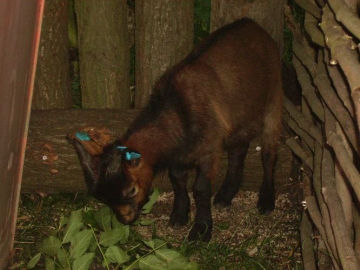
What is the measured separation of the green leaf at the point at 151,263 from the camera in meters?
4.49

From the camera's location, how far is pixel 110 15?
5.70 metres

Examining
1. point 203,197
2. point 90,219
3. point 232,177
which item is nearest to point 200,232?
point 203,197

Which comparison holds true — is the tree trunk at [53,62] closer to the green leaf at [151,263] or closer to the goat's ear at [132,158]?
the goat's ear at [132,158]

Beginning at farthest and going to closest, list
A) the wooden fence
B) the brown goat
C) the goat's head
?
1. the brown goat
2. the goat's head
3. the wooden fence

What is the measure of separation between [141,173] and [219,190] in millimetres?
1420

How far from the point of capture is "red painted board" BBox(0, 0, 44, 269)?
9.25ft

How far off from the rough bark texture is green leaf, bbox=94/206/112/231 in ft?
2.72

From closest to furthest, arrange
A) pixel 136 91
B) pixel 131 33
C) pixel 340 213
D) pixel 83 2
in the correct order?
pixel 340 213 < pixel 83 2 < pixel 136 91 < pixel 131 33

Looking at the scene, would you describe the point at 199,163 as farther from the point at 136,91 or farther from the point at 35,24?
the point at 35,24

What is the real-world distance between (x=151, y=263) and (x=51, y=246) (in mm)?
689

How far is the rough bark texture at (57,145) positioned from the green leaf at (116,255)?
49.1 inches

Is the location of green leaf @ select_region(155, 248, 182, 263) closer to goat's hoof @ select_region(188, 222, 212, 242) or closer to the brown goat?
the brown goat

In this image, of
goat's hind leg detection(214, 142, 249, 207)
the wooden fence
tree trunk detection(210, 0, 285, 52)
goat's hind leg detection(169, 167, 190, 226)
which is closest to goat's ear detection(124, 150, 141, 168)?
goat's hind leg detection(169, 167, 190, 226)

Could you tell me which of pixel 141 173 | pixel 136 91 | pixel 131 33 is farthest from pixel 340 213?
pixel 131 33
